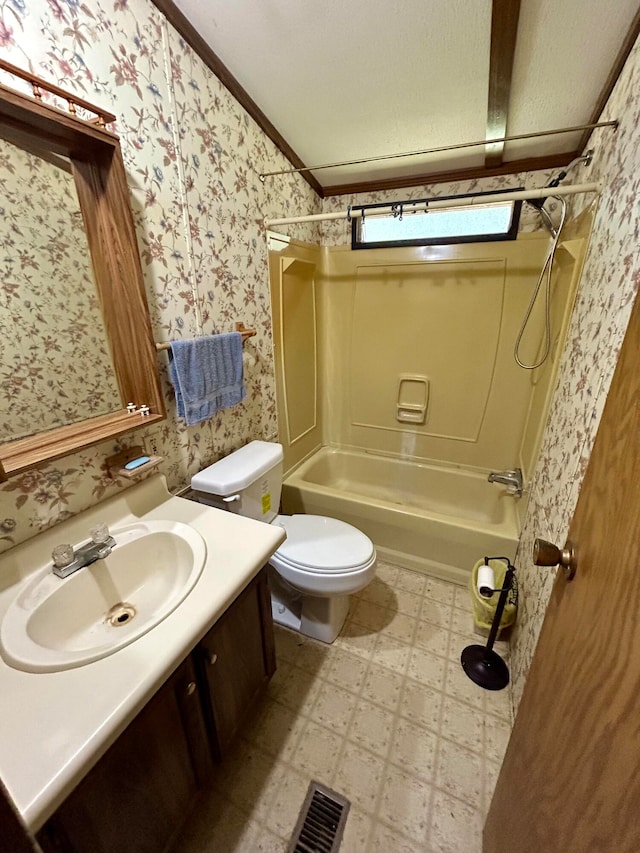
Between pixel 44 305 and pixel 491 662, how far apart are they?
2067 mm

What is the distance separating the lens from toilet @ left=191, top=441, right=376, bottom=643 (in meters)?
1.40

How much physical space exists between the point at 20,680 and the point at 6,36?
137 centimetres

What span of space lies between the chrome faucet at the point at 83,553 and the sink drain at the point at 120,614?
15 cm

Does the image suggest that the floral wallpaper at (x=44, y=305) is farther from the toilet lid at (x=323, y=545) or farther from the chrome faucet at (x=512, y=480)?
the chrome faucet at (x=512, y=480)

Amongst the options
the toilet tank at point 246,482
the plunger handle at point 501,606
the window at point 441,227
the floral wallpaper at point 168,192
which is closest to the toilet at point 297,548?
the toilet tank at point 246,482

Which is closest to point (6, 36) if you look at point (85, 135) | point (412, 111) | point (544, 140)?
point (85, 135)

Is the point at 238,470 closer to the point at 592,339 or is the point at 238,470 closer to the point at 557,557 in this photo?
the point at 557,557

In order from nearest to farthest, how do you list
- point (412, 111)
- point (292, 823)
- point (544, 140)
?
point (292, 823), point (412, 111), point (544, 140)

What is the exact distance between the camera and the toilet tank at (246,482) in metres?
1.35

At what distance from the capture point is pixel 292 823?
105 centimetres

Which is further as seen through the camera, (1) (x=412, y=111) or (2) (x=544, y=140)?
(2) (x=544, y=140)

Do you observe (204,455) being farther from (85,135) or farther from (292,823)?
(292,823)

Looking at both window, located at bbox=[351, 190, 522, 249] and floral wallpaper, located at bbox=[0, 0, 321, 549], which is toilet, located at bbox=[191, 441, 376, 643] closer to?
floral wallpaper, located at bbox=[0, 0, 321, 549]

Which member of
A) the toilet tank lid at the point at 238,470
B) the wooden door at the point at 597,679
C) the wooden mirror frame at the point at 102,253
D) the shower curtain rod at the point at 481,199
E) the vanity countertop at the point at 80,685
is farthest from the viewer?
the toilet tank lid at the point at 238,470
